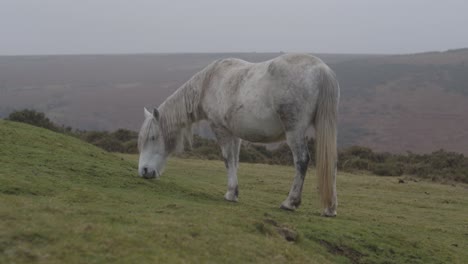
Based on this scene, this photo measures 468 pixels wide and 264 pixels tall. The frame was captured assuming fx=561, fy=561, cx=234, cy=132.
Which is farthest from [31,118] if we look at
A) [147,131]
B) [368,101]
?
[368,101]

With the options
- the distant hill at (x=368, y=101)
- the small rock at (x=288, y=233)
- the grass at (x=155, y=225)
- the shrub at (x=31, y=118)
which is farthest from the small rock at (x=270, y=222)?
the distant hill at (x=368, y=101)

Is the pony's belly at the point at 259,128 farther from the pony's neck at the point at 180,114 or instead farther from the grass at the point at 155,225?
the pony's neck at the point at 180,114

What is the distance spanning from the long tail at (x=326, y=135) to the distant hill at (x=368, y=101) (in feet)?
96.6

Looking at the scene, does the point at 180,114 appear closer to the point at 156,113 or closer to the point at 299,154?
the point at 156,113

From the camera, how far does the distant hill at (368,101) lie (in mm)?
40250

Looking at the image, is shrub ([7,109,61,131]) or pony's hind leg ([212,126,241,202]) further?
shrub ([7,109,61,131])

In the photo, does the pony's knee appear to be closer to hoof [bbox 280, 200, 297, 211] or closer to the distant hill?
hoof [bbox 280, 200, 297, 211]

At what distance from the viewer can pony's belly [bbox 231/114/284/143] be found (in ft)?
27.1

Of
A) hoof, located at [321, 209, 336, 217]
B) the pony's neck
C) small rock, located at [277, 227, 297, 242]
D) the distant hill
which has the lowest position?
the distant hill

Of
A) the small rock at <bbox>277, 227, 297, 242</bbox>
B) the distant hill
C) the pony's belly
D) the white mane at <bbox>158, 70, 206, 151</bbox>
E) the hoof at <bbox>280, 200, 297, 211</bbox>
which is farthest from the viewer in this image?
the distant hill

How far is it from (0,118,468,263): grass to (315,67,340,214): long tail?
0.47 metres

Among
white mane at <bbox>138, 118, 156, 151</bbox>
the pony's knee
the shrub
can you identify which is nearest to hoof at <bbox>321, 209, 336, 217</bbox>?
the pony's knee

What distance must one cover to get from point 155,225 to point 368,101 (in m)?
49.5

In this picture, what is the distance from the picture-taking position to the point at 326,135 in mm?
7961
